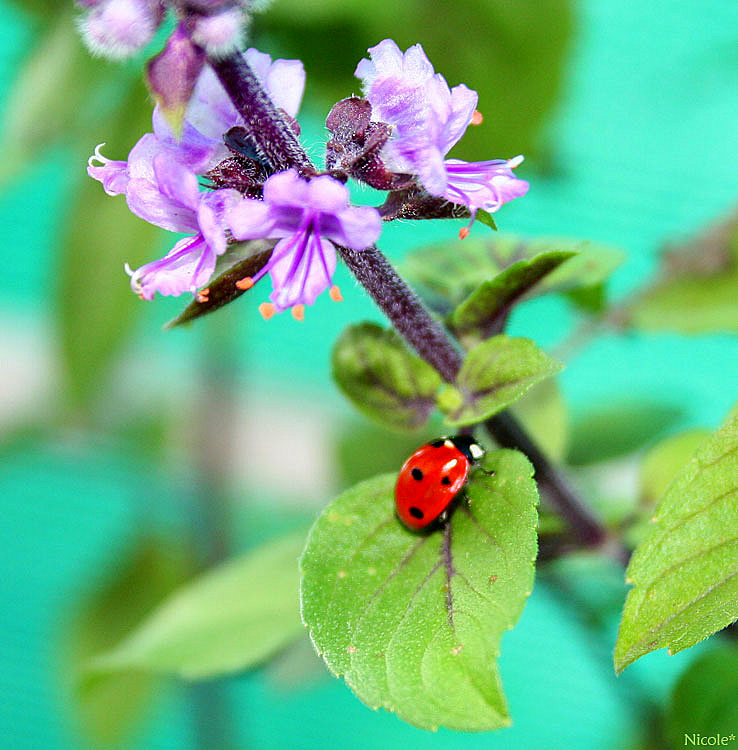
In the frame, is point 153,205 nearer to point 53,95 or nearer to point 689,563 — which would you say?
point 689,563

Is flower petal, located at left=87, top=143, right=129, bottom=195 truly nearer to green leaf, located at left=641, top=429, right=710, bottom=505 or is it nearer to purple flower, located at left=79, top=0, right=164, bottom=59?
purple flower, located at left=79, top=0, right=164, bottom=59

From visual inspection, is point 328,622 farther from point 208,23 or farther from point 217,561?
point 217,561

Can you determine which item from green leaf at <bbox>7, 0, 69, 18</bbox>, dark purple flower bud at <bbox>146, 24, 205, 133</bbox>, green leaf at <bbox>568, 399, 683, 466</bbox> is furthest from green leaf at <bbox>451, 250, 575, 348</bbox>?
green leaf at <bbox>7, 0, 69, 18</bbox>

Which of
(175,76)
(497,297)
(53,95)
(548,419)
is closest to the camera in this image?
(175,76)

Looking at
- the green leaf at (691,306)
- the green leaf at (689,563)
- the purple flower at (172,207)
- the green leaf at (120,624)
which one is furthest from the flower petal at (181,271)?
the green leaf at (120,624)

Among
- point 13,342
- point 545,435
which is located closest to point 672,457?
point 545,435

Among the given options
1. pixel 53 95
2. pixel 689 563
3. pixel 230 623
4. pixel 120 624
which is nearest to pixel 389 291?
pixel 689 563
